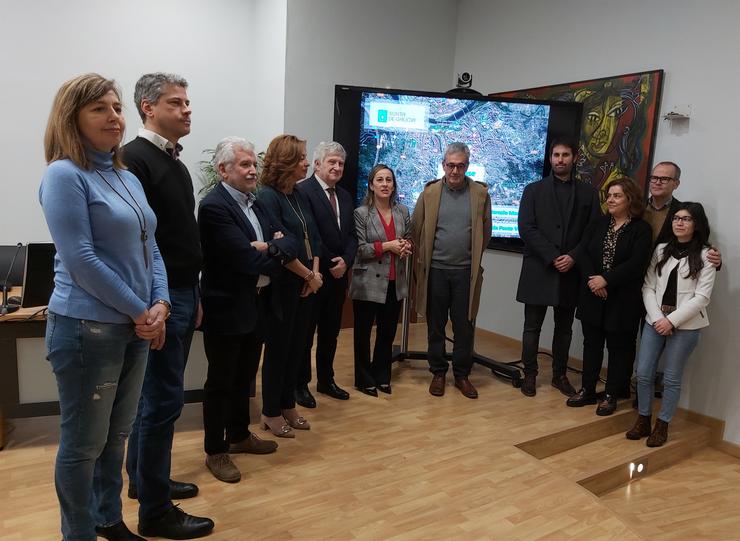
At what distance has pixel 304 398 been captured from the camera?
11.0ft

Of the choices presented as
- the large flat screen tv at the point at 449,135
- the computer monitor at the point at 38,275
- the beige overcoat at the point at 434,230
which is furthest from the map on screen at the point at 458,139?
the computer monitor at the point at 38,275

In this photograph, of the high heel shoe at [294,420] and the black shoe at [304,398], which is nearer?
the high heel shoe at [294,420]

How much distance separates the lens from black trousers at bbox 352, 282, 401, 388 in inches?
140

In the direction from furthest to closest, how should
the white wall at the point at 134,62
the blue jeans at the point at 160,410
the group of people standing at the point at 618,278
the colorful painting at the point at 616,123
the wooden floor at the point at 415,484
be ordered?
the white wall at the point at 134,62 → the colorful painting at the point at 616,123 → the group of people standing at the point at 618,278 → the wooden floor at the point at 415,484 → the blue jeans at the point at 160,410

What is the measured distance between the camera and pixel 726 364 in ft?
11.4

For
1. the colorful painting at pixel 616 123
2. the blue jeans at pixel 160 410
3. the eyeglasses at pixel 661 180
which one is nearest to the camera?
the blue jeans at pixel 160 410

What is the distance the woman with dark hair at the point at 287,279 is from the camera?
8.70 feet

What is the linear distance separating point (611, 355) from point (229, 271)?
2528mm

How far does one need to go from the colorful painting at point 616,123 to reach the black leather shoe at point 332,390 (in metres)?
2.51

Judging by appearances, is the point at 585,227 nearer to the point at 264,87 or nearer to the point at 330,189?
the point at 330,189

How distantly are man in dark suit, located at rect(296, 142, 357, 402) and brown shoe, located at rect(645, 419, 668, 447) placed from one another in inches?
72.0

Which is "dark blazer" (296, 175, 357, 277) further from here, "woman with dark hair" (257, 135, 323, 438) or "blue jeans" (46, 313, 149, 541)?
"blue jeans" (46, 313, 149, 541)

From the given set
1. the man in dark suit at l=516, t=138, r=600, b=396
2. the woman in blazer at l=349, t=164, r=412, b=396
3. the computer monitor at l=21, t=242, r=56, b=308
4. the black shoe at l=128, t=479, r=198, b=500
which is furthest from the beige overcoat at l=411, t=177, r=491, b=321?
the computer monitor at l=21, t=242, r=56, b=308

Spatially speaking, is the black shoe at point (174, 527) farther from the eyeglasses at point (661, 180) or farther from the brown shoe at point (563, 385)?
the eyeglasses at point (661, 180)
